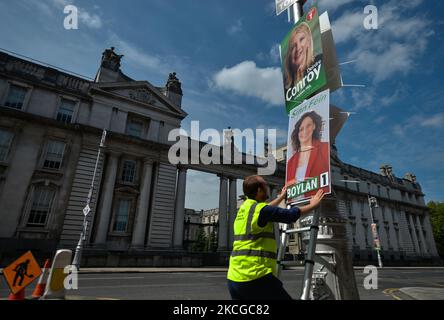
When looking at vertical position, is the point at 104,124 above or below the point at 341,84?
above

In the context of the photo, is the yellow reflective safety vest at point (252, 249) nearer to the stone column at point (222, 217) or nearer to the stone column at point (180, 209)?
the stone column at point (180, 209)

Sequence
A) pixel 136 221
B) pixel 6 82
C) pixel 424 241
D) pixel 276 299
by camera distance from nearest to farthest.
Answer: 1. pixel 276 299
2. pixel 6 82
3. pixel 136 221
4. pixel 424 241

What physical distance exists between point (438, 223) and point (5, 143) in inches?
3277

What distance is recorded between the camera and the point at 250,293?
2457 millimetres

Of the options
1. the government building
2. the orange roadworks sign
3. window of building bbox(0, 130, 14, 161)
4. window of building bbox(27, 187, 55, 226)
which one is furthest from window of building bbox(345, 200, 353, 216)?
window of building bbox(0, 130, 14, 161)

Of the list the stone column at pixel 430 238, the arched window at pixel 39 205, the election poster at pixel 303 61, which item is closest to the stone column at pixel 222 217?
the arched window at pixel 39 205

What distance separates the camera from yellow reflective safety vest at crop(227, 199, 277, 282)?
250 centimetres

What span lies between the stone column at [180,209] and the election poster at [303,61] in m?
22.5

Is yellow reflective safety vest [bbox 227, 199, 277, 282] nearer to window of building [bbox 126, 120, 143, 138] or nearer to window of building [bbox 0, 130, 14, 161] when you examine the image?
window of building [bbox 0, 130, 14, 161]

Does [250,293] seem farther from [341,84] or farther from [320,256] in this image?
[341,84]

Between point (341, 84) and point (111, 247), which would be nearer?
point (341, 84)
